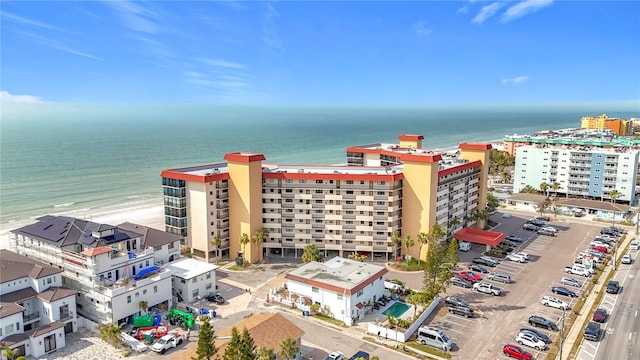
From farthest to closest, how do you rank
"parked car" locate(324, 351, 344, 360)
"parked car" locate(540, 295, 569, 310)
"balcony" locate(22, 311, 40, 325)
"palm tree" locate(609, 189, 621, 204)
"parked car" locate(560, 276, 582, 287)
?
1. "palm tree" locate(609, 189, 621, 204)
2. "parked car" locate(560, 276, 582, 287)
3. "parked car" locate(540, 295, 569, 310)
4. "balcony" locate(22, 311, 40, 325)
5. "parked car" locate(324, 351, 344, 360)

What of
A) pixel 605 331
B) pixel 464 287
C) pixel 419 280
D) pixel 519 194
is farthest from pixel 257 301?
pixel 519 194

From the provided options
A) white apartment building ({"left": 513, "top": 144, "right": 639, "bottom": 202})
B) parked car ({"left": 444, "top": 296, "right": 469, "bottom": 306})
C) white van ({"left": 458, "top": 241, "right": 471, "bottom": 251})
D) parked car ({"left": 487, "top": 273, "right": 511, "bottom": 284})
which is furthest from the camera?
white apartment building ({"left": 513, "top": 144, "right": 639, "bottom": 202})

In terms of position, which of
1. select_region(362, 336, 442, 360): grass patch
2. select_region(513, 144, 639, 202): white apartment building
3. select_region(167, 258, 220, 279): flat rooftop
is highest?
select_region(513, 144, 639, 202): white apartment building

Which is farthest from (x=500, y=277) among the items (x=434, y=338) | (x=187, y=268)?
(x=187, y=268)

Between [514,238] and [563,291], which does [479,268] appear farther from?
[514,238]

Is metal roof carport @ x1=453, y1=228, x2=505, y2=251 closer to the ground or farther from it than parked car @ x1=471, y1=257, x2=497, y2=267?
farther from it

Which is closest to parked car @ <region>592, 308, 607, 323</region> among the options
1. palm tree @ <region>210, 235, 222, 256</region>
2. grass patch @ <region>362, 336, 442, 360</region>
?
grass patch @ <region>362, 336, 442, 360</region>

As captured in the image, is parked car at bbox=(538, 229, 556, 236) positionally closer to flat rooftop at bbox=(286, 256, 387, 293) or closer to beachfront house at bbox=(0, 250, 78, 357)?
flat rooftop at bbox=(286, 256, 387, 293)
